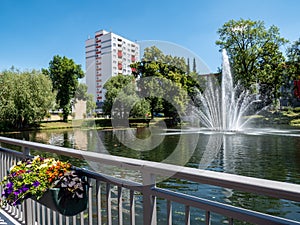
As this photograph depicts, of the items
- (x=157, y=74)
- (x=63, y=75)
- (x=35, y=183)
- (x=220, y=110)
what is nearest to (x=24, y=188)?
(x=35, y=183)

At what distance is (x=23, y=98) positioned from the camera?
23.8m

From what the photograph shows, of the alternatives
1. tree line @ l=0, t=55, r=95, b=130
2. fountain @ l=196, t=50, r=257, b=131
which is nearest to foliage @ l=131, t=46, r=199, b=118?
fountain @ l=196, t=50, r=257, b=131

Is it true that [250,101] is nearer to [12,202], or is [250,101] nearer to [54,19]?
[54,19]

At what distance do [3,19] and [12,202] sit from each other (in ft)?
62.5

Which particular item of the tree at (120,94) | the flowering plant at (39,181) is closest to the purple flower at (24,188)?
the flowering plant at (39,181)

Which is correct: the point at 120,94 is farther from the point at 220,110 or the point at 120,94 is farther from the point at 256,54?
the point at 256,54

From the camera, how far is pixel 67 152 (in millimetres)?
1896

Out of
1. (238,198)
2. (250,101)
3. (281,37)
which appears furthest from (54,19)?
(281,37)

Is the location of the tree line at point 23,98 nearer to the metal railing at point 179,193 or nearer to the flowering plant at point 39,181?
the flowering plant at point 39,181

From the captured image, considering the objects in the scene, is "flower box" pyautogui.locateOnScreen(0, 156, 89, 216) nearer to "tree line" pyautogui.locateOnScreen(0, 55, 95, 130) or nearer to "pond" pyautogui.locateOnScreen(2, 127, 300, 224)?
"pond" pyautogui.locateOnScreen(2, 127, 300, 224)

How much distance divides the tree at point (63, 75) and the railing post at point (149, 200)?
29633mm

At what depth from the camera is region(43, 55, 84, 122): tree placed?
30411 millimetres

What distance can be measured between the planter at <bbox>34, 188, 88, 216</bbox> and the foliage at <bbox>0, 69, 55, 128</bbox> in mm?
23412

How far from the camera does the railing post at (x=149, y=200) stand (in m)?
1.39
